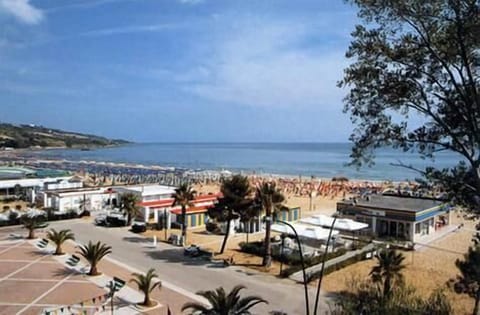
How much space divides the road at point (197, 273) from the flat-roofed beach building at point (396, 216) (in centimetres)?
1101

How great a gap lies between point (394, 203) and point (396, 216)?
2765mm

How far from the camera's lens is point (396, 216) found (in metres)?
29.4

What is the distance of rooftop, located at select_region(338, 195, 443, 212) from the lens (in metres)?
30.2

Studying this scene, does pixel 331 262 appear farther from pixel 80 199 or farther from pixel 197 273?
pixel 80 199

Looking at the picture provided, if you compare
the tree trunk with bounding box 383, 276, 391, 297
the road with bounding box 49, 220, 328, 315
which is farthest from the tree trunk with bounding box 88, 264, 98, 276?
the tree trunk with bounding box 383, 276, 391, 297

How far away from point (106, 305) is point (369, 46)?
12.8 meters

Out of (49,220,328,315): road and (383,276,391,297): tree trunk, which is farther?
(49,220,328,315): road

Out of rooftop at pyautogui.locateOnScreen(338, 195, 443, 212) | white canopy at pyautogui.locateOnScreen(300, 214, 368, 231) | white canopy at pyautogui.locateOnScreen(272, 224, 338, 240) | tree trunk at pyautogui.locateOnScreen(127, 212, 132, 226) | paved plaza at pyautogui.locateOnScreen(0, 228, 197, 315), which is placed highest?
rooftop at pyautogui.locateOnScreen(338, 195, 443, 212)

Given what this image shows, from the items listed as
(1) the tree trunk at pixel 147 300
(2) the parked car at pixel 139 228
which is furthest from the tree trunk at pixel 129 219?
(1) the tree trunk at pixel 147 300

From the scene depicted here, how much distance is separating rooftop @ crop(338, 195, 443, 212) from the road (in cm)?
1262

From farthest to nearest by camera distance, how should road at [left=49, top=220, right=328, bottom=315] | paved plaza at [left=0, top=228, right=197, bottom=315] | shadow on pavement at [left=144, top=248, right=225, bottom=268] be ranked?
shadow on pavement at [left=144, top=248, right=225, bottom=268] → road at [left=49, top=220, right=328, bottom=315] → paved plaza at [left=0, top=228, right=197, bottom=315]

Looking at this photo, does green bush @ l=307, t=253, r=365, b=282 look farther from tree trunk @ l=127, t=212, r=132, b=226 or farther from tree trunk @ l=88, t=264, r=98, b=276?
tree trunk @ l=127, t=212, r=132, b=226

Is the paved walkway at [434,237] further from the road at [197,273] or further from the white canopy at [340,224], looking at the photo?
the road at [197,273]

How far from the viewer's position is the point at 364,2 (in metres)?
8.24
